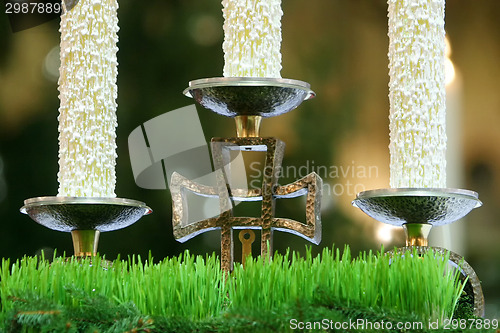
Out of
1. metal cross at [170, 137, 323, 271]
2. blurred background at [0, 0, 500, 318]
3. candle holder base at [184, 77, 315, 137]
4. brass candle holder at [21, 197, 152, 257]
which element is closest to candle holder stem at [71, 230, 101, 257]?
brass candle holder at [21, 197, 152, 257]

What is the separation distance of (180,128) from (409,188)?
97 cm

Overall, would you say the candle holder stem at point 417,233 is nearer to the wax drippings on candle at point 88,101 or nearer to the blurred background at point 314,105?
the wax drippings on candle at point 88,101

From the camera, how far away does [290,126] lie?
70.6 inches

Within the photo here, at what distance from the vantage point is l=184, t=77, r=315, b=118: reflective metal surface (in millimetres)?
857

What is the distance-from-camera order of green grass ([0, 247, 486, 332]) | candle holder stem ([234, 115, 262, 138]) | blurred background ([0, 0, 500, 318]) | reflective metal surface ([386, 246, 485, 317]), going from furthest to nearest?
1. blurred background ([0, 0, 500, 318])
2. candle holder stem ([234, 115, 262, 138])
3. reflective metal surface ([386, 246, 485, 317])
4. green grass ([0, 247, 486, 332])

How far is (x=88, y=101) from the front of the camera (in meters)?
0.96

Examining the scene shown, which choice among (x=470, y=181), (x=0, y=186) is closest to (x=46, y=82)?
(x=0, y=186)

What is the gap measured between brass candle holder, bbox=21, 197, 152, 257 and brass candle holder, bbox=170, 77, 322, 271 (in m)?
0.08

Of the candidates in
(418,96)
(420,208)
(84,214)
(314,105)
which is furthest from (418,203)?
(314,105)

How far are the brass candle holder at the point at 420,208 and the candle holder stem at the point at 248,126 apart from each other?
162mm

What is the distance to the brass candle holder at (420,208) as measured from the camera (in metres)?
0.86

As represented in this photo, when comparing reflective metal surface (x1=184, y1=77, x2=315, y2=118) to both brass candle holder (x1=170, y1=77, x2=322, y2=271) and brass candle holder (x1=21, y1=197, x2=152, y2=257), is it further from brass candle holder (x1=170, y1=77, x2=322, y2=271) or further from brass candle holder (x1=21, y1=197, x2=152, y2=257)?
brass candle holder (x1=21, y1=197, x2=152, y2=257)

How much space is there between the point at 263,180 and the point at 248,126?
0.28 ft

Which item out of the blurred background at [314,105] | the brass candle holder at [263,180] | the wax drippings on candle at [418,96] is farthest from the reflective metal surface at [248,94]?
the blurred background at [314,105]
